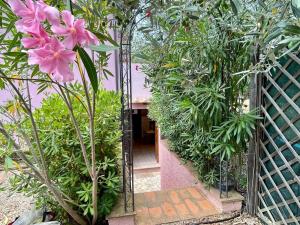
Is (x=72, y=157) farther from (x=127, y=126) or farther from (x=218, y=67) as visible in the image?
(x=218, y=67)

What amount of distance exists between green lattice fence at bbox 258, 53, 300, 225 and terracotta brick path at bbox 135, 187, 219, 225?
58cm

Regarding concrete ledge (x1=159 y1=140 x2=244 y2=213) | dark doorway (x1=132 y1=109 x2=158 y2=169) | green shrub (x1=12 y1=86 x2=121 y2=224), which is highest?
green shrub (x1=12 y1=86 x2=121 y2=224)

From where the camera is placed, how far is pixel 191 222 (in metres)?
2.45

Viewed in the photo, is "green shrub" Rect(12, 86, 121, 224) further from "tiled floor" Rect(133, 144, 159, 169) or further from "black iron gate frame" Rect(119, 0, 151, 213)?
"tiled floor" Rect(133, 144, 159, 169)

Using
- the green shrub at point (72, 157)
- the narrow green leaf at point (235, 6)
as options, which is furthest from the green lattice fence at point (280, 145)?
the green shrub at point (72, 157)

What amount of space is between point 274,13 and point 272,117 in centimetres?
88

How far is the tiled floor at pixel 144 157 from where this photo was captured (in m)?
8.66

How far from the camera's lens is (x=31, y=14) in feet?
2.25

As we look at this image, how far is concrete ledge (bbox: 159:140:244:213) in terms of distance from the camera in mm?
2523

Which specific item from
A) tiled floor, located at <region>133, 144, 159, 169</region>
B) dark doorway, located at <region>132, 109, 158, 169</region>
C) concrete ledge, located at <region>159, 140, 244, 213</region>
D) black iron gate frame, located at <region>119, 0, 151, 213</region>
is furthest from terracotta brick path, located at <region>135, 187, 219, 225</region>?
dark doorway, located at <region>132, 109, 158, 169</region>

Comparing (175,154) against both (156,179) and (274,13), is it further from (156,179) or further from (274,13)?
(156,179)

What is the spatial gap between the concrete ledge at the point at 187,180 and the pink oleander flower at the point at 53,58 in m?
2.26

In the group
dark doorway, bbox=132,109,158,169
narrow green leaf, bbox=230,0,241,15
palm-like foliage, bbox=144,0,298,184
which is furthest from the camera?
dark doorway, bbox=132,109,158,169

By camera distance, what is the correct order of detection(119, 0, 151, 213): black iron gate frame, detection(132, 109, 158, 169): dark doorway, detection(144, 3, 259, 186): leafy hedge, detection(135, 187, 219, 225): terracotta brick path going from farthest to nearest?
detection(132, 109, 158, 169): dark doorway, detection(135, 187, 219, 225): terracotta brick path, detection(119, 0, 151, 213): black iron gate frame, detection(144, 3, 259, 186): leafy hedge
